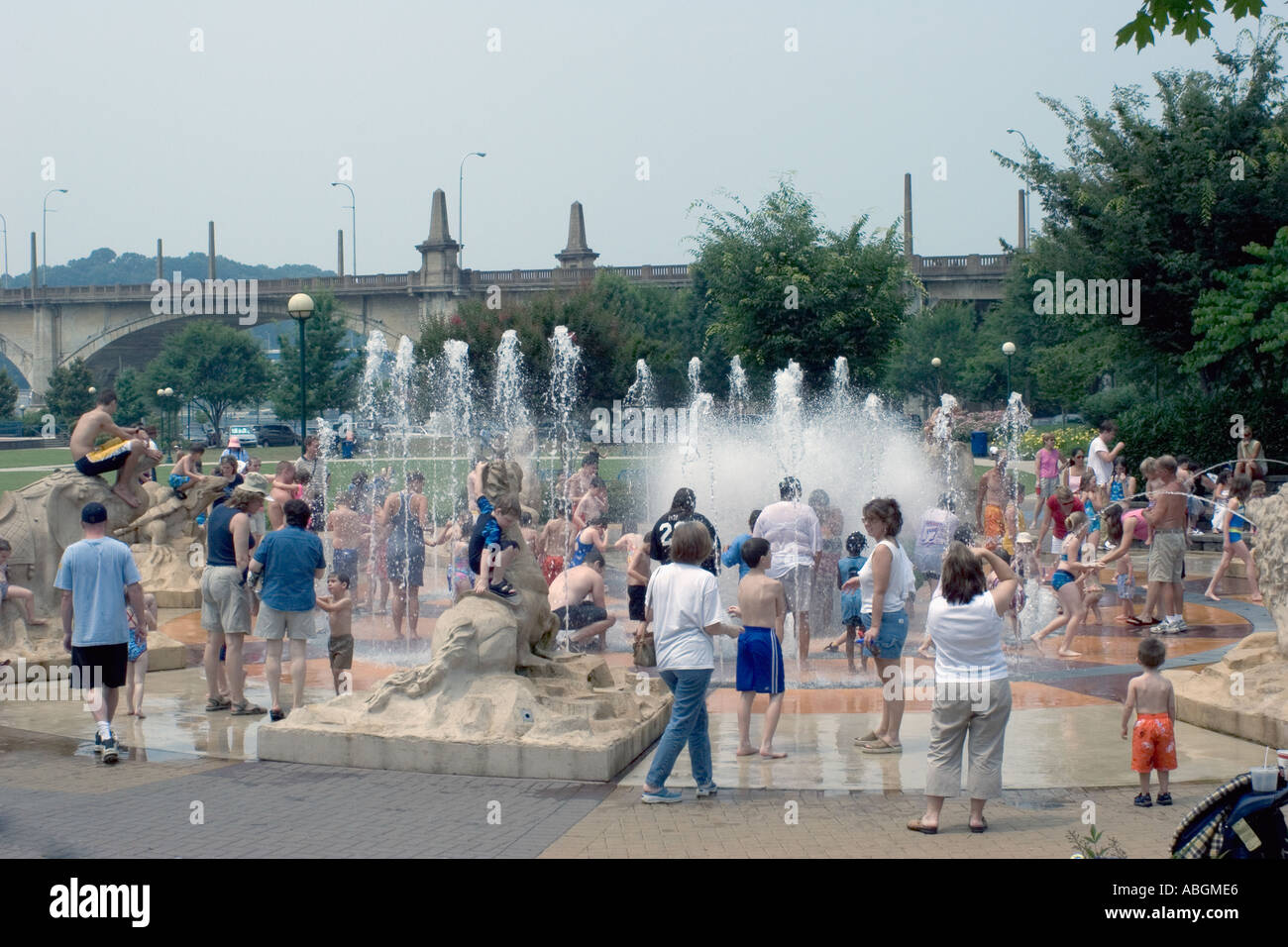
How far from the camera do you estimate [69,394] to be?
76.6 m

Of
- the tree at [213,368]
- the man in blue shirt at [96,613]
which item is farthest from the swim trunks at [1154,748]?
the tree at [213,368]

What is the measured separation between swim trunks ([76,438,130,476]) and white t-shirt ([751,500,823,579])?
5592 millimetres

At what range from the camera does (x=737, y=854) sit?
6801mm

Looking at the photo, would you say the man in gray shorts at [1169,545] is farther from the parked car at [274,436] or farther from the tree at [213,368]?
the tree at [213,368]

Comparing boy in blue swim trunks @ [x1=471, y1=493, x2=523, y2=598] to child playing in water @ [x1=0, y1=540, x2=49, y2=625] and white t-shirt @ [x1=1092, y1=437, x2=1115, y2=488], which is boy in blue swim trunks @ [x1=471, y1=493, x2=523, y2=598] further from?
white t-shirt @ [x1=1092, y1=437, x2=1115, y2=488]

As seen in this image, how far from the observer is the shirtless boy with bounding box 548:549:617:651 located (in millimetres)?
12365

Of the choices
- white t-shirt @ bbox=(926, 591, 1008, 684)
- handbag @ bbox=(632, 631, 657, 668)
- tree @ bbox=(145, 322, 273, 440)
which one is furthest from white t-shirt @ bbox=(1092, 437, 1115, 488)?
tree @ bbox=(145, 322, 273, 440)

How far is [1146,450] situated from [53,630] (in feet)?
64.1

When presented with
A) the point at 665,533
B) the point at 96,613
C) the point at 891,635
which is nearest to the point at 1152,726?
the point at 891,635

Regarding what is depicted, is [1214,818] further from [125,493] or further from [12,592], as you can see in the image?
[125,493]

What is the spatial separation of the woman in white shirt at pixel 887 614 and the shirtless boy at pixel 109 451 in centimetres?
662

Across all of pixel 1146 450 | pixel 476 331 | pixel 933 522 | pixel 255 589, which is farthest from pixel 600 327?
pixel 255 589

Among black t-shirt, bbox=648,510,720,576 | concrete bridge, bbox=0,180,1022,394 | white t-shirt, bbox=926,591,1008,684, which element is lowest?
white t-shirt, bbox=926,591,1008,684

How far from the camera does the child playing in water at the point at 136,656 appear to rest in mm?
9422
